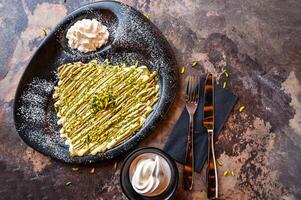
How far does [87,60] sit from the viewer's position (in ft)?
5.32

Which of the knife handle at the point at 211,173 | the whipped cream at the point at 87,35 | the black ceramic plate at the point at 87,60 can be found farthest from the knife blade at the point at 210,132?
the whipped cream at the point at 87,35

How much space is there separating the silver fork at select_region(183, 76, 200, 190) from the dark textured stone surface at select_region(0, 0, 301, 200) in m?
0.04

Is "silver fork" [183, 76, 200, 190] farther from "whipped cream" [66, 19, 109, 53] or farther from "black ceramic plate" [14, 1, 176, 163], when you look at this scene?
"whipped cream" [66, 19, 109, 53]

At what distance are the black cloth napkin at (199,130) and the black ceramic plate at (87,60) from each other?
87mm

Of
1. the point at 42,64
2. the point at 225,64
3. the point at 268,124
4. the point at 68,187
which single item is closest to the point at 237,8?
the point at 225,64

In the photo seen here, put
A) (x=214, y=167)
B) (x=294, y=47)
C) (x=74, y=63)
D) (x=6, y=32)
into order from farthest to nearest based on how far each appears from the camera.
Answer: (x=6, y=32) < (x=74, y=63) < (x=294, y=47) < (x=214, y=167)

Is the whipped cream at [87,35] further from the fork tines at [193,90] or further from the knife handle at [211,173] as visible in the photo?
the knife handle at [211,173]

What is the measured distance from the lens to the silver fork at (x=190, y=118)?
55.4 inches

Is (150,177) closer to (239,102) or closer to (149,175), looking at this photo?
(149,175)

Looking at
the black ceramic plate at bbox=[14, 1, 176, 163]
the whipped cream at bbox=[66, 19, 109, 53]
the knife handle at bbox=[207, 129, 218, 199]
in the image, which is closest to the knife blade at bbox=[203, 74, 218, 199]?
the knife handle at bbox=[207, 129, 218, 199]

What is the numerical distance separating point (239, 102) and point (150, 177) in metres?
0.43

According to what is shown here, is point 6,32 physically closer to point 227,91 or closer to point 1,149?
point 1,149

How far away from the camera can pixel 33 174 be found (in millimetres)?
1531

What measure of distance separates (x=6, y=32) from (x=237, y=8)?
954 mm
